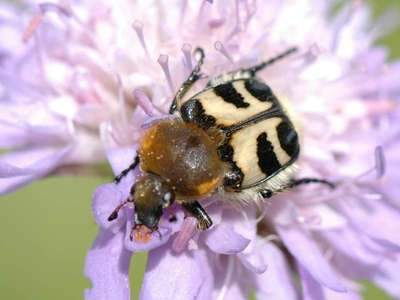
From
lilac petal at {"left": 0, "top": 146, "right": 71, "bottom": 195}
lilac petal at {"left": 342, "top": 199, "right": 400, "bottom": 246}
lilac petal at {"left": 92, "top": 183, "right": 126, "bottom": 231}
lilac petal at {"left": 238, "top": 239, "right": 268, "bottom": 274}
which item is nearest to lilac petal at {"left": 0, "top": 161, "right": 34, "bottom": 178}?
lilac petal at {"left": 0, "top": 146, "right": 71, "bottom": 195}

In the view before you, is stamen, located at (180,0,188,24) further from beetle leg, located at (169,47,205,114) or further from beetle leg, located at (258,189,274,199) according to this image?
beetle leg, located at (258,189,274,199)

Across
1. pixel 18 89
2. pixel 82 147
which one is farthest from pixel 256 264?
pixel 18 89

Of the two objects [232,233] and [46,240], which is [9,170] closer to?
[232,233]

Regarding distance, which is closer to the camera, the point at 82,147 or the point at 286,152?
the point at 286,152

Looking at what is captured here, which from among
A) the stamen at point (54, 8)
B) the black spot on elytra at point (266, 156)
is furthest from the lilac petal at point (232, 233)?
the stamen at point (54, 8)

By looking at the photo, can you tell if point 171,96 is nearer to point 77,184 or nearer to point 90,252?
point 90,252
